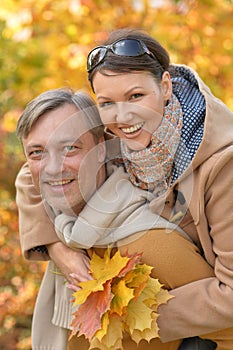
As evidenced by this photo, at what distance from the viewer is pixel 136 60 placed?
2.32 metres

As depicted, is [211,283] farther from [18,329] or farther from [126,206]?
[18,329]

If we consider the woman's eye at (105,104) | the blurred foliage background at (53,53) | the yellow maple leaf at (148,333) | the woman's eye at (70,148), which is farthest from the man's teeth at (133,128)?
the blurred foliage background at (53,53)

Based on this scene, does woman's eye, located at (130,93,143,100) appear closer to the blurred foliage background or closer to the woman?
the woman

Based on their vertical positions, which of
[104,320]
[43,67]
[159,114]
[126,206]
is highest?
[159,114]

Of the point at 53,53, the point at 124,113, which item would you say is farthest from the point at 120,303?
the point at 53,53

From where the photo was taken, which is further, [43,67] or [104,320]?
[43,67]

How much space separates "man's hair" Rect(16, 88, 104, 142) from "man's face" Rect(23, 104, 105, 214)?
2cm

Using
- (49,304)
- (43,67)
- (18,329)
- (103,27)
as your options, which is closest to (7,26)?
(43,67)

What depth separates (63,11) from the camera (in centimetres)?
486

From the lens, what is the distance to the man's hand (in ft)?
8.16

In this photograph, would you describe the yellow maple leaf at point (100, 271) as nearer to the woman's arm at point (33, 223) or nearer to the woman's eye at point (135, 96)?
the woman's arm at point (33, 223)

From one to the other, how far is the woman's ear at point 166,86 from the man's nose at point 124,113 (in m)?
0.15

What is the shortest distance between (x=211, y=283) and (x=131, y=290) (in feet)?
1.01

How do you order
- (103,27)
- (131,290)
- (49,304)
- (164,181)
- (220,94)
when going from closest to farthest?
(131,290) → (164,181) → (49,304) → (220,94) → (103,27)
